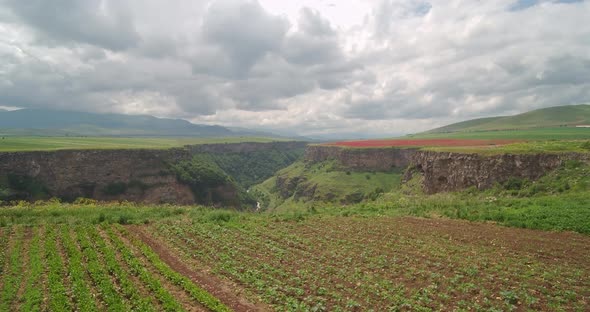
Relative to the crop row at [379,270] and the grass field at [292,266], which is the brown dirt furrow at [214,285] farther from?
the crop row at [379,270]

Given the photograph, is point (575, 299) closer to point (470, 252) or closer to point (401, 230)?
point (470, 252)

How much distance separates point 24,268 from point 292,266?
13518mm

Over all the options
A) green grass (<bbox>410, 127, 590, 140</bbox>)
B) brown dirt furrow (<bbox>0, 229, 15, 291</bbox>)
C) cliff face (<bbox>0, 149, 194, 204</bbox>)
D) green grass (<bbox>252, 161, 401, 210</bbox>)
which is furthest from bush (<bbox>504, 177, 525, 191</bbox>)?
cliff face (<bbox>0, 149, 194, 204</bbox>)

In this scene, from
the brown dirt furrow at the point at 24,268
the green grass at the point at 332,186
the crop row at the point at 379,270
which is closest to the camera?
the crop row at the point at 379,270

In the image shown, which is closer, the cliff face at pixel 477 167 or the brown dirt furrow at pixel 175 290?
the brown dirt furrow at pixel 175 290

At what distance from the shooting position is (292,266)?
17297 mm

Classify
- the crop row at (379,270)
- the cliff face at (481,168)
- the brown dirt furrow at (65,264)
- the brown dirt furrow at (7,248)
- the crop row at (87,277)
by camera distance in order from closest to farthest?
the crop row at (379,270), the crop row at (87,277), the brown dirt furrow at (65,264), the brown dirt furrow at (7,248), the cliff face at (481,168)

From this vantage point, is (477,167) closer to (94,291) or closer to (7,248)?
(94,291)

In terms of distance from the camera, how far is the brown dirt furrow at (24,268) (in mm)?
13555

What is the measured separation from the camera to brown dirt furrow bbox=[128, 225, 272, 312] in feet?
43.8

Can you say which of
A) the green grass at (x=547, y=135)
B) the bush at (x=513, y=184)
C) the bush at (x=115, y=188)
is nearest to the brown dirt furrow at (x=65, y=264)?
the bush at (x=513, y=184)

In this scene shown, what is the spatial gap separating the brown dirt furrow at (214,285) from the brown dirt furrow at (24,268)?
20.0ft

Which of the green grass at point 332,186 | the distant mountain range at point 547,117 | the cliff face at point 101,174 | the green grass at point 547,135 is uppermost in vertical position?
the distant mountain range at point 547,117

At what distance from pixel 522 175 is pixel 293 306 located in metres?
34.3
